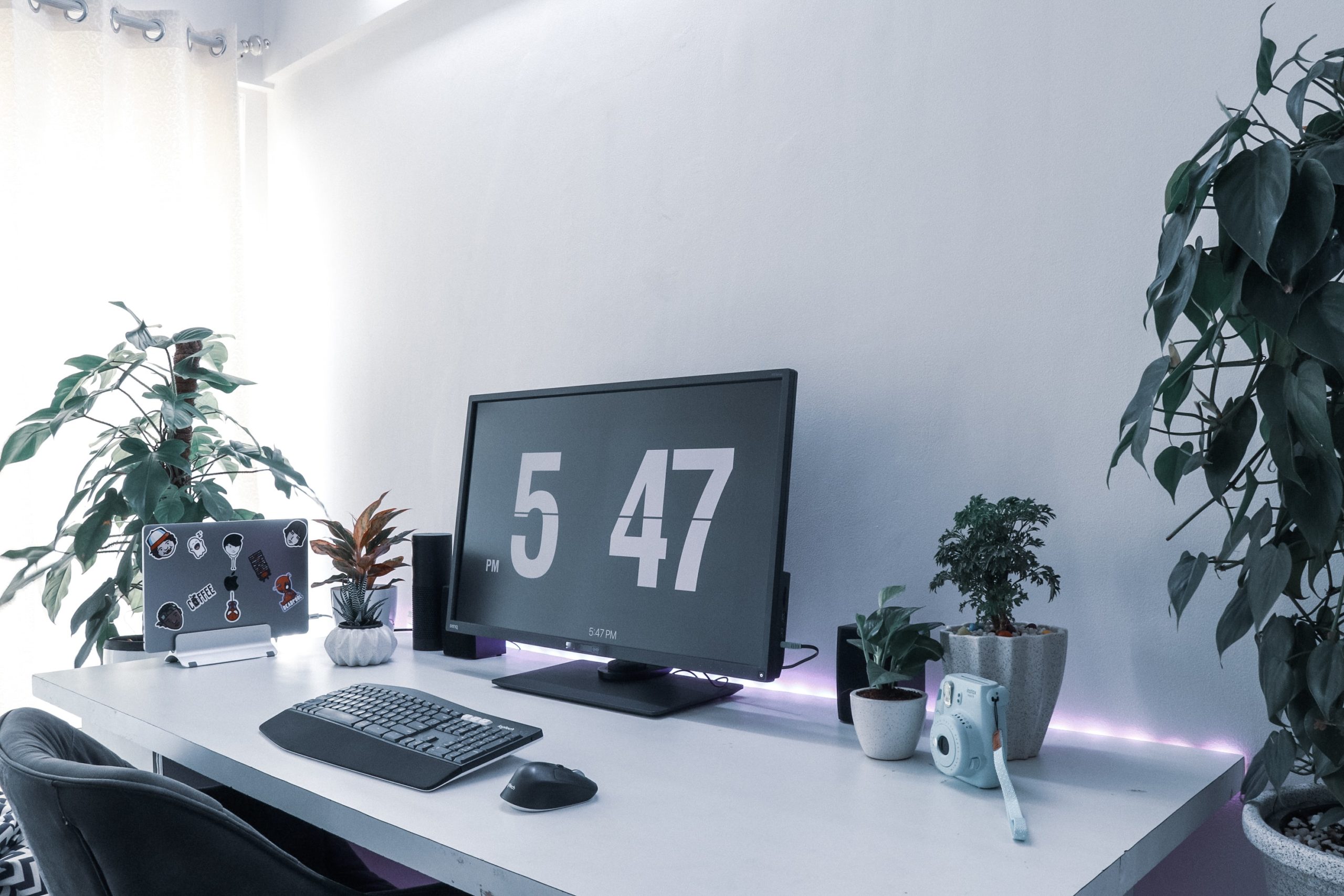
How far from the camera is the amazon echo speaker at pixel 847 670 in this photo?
4.33 ft

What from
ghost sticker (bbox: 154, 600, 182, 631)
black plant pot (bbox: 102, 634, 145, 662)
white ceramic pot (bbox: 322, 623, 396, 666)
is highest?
ghost sticker (bbox: 154, 600, 182, 631)

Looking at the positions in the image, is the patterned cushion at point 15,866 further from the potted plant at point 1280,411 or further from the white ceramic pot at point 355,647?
the potted plant at point 1280,411

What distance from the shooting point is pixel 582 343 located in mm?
1943

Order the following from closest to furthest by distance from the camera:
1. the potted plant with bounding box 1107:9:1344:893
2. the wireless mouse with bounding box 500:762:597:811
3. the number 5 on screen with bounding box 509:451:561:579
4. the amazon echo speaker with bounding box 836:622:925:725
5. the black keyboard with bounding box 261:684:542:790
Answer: the potted plant with bounding box 1107:9:1344:893, the wireless mouse with bounding box 500:762:597:811, the black keyboard with bounding box 261:684:542:790, the amazon echo speaker with bounding box 836:622:925:725, the number 5 on screen with bounding box 509:451:561:579

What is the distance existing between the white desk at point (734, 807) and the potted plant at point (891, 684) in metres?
0.03

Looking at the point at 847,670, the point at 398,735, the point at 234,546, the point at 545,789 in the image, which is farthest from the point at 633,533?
the point at 234,546

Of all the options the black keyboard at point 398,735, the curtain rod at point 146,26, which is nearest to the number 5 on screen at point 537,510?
the black keyboard at point 398,735

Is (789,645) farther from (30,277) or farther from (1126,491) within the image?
(30,277)

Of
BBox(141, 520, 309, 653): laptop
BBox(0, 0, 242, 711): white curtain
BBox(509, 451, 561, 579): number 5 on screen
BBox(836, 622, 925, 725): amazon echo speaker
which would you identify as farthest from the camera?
BBox(0, 0, 242, 711): white curtain

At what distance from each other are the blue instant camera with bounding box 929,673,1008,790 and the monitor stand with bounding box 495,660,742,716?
429mm

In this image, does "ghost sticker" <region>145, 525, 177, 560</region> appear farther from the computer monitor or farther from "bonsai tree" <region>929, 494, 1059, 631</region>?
"bonsai tree" <region>929, 494, 1059, 631</region>

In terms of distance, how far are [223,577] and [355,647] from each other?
33cm

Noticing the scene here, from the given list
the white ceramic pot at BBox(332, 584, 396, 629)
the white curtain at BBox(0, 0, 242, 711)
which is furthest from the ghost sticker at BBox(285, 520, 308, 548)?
the white curtain at BBox(0, 0, 242, 711)

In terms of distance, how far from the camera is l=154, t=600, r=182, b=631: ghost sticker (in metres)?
1.75
